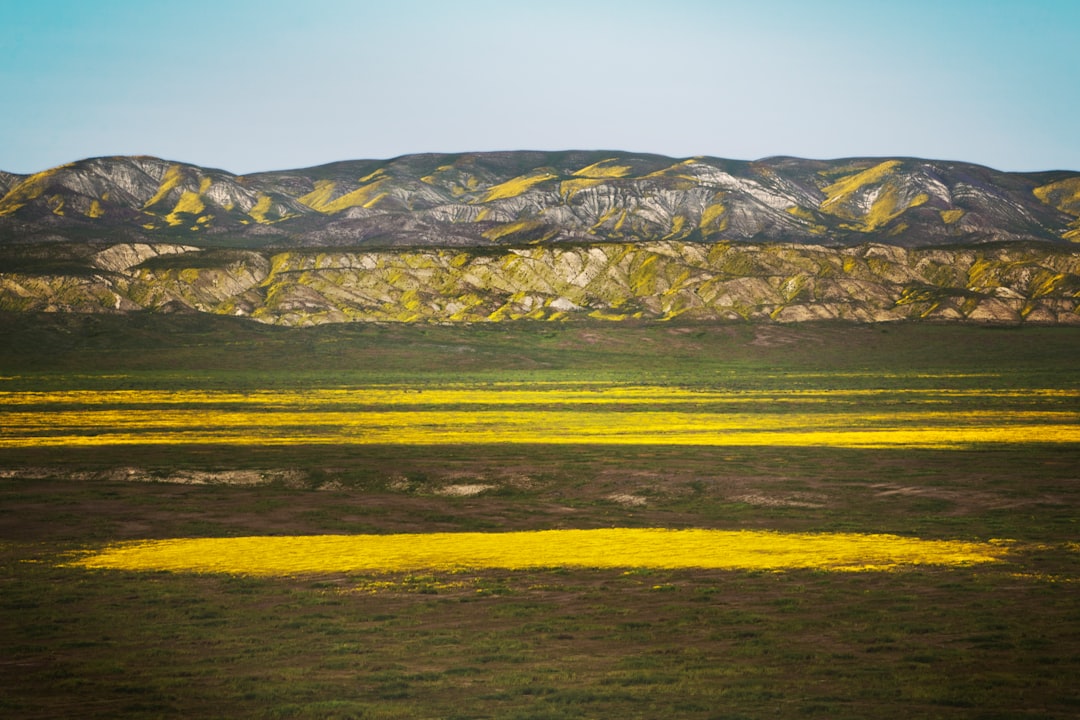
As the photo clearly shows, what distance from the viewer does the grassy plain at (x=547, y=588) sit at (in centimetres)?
1891

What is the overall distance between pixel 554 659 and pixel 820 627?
17.7ft

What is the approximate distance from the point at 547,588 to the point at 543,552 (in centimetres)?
480

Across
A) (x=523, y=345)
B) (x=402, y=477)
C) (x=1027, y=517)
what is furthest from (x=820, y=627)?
(x=523, y=345)

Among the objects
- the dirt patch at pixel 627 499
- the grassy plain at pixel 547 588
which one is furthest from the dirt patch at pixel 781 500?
the dirt patch at pixel 627 499

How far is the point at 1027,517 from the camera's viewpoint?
36.4m

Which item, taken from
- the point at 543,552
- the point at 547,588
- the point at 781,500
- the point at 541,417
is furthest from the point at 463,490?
the point at 541,417

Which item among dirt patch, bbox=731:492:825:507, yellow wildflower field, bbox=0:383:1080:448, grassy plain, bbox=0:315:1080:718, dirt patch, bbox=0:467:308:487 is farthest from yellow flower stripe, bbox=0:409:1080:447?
dirt patch, bbox=731:492:825:507

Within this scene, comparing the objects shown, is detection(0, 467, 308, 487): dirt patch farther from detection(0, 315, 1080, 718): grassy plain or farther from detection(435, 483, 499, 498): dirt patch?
detection(435, 483, 499, 498): dirt patch

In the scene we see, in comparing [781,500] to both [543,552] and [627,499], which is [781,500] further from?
[543,552]

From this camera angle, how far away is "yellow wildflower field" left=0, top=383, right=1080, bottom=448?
59844 mm

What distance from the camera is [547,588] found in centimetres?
2673

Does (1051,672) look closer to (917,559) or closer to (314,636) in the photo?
(917,559)

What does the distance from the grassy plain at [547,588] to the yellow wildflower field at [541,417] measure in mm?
835

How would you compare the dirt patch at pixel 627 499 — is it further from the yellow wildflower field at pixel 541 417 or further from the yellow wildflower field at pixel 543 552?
the yellow wildflower field at pixel 541 417
